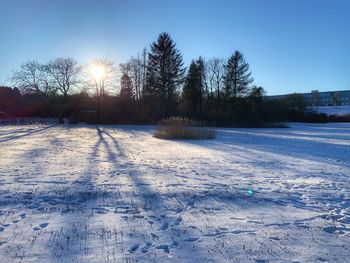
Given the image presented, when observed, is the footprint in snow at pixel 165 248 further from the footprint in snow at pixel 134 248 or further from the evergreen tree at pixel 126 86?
the evergreen tree at pixel 126 86

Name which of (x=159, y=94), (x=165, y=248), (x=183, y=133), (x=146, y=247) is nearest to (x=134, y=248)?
(x=146, y=247)

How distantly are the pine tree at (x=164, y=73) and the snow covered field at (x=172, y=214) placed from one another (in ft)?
121

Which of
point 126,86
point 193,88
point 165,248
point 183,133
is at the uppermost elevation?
point 126,86

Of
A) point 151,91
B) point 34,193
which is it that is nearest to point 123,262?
point 34,193

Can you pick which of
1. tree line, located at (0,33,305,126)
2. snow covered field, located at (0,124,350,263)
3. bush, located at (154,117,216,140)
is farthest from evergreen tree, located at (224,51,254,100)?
snow covered field, located at (0,124,350,263)

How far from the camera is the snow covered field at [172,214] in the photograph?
3.61 meters

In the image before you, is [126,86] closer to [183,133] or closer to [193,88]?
[193,88]

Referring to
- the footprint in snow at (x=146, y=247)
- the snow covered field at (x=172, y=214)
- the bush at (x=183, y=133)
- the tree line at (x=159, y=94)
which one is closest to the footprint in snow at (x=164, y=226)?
the snow covered field at (x=172, y=214)

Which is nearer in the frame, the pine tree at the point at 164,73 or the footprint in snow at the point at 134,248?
the footprint in snow at the point at 134,248

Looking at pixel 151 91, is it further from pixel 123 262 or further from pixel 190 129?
pixel 123 262

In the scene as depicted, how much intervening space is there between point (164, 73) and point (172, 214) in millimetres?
41362

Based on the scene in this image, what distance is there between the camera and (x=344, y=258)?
11.4 feet

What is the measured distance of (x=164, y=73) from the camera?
1785 inches

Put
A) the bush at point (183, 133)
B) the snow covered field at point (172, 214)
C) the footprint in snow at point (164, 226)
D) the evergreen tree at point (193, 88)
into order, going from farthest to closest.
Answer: the evergreen tree at point (193, 88), the bush at point (183, 133), the footprint in snow at point (164, 226), the snow covered field at point (172, 214)
